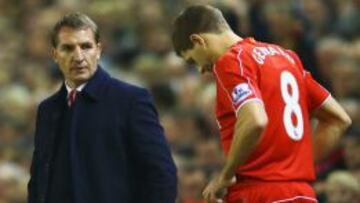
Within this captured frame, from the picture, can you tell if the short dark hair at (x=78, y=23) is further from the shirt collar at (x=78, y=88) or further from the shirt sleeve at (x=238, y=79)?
the shirt sleeve at (x=238, y=79)

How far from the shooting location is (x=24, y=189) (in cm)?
962

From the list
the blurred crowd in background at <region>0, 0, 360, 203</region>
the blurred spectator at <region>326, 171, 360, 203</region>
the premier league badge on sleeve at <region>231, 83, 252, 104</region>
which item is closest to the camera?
the premier league badge on sleeve at <region>231, 83, 252, 104</region>

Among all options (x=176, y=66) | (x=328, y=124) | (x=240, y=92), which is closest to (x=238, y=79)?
(x=240, y=92)

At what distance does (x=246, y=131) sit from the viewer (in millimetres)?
4844

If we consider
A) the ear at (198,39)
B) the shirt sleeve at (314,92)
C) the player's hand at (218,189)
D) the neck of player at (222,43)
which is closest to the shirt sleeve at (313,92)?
the shirt sleeve at (314,92)

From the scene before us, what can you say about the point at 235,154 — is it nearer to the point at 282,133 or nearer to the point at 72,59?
the point at 282,133

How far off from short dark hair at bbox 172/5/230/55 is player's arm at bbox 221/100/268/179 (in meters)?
0.45

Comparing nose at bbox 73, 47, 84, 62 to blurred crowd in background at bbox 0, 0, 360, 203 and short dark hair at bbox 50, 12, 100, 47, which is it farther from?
blurred crowd in background at bbox 0, 0, 360, 203

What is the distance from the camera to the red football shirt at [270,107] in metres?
5.05

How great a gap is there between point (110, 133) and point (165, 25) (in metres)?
5.97

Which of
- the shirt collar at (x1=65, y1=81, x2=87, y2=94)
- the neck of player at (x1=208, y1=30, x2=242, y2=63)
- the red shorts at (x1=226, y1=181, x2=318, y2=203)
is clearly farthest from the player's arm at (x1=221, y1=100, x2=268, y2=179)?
the shirt collar at (x1=65, y1=81, x2=87, y2=94)

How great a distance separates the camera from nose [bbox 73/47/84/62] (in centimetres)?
548

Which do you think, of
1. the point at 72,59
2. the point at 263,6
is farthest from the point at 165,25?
the point at 72,59

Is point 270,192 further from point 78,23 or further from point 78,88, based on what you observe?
point 78,23
